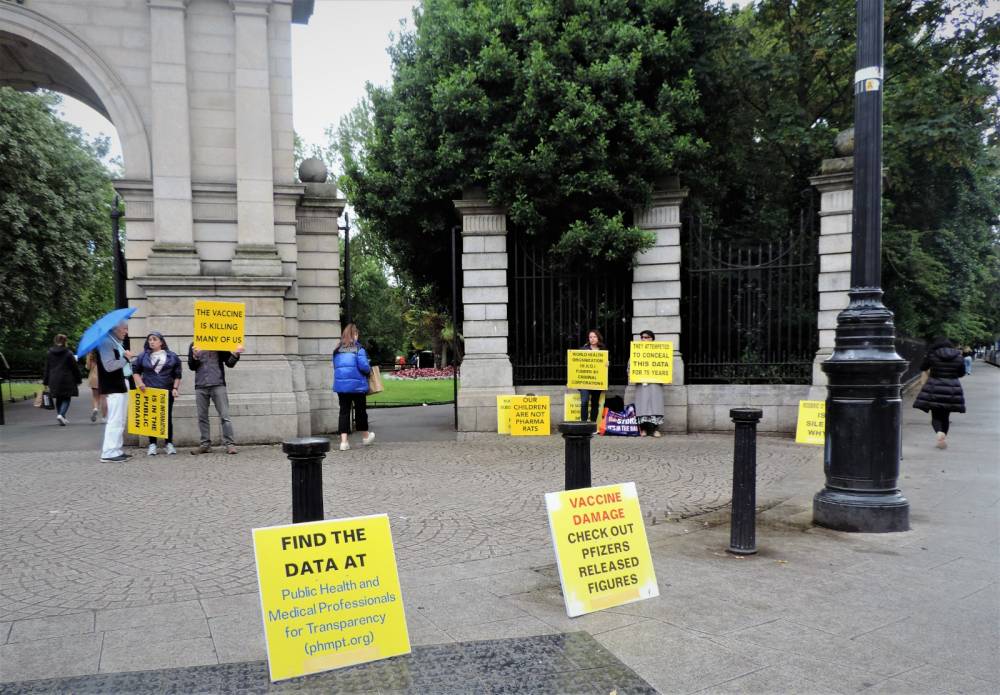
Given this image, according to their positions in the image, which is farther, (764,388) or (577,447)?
(764,388)

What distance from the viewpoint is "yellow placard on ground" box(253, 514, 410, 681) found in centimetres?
327

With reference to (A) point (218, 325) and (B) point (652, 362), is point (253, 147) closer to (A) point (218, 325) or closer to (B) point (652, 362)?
(A) point (218, 325)

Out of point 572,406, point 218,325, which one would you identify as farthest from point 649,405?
point 218,325

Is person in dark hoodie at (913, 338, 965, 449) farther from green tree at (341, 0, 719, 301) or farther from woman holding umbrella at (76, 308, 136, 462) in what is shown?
woman holding umbrella at (76, 308, 136, 462)

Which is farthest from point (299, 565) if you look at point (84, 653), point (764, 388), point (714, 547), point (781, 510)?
point (764, 388)

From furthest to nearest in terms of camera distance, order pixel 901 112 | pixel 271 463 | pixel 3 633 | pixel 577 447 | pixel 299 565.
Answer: pixel 901 112 → pixel 271 463 → pixel 577 447 → pixel 3 633 → pixel 299 565

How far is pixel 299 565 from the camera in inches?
132

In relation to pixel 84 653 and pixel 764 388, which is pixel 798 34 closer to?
pixel 764 388

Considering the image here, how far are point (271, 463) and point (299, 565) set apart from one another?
6.44m

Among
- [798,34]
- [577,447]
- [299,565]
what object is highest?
[798,34]

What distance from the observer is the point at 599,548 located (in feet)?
13.7

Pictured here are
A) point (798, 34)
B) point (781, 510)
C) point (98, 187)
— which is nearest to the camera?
point (781, 510)

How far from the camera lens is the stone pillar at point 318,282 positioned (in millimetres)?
13086

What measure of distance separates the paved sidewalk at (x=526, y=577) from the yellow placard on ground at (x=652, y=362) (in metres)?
3.41
